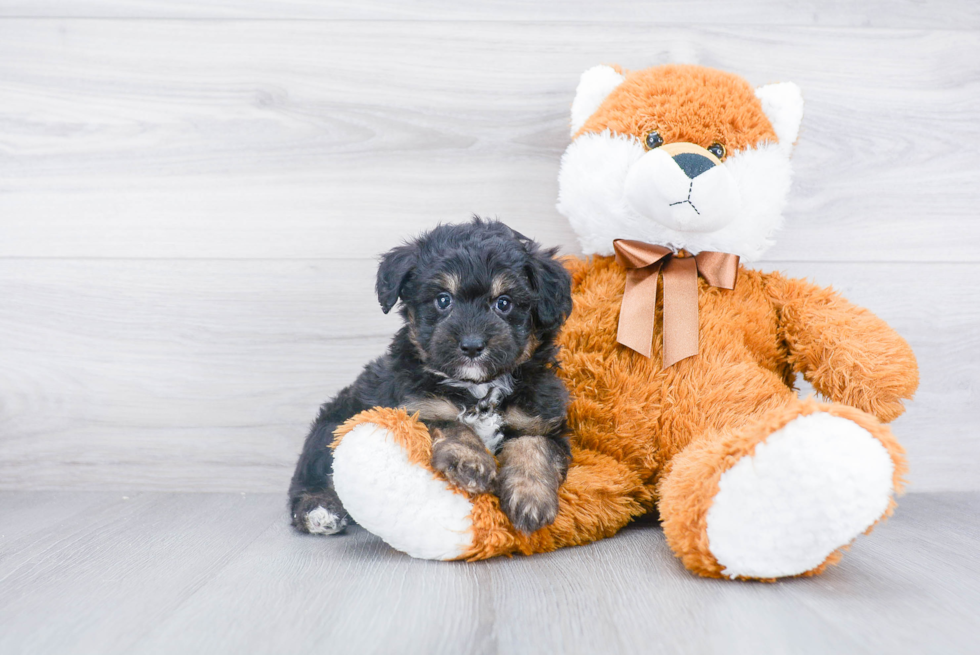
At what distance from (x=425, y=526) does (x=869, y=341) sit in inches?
45.4

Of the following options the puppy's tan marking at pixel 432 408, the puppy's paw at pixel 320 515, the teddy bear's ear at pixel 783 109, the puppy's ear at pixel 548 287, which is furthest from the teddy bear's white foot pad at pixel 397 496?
the teddy bear's ear at pixel 783 109

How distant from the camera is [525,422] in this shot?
1.62 meters

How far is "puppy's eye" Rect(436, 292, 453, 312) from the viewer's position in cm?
159

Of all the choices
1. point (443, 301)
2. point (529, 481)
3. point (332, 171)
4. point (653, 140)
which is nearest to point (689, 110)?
point (653, 140)

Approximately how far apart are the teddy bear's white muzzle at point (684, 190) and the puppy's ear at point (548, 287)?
0.29m

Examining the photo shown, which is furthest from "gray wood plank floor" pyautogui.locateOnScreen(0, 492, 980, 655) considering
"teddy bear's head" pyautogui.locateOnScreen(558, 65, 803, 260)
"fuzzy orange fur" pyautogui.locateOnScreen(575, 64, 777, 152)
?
"fuzzy orange fur" pyautogui.locateOnScreen(575, 64, 777, 152)

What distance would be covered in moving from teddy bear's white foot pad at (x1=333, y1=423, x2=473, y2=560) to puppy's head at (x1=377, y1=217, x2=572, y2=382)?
0.23 meters

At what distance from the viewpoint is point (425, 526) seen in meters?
1.45

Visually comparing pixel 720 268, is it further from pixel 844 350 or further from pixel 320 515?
pixel 320 515

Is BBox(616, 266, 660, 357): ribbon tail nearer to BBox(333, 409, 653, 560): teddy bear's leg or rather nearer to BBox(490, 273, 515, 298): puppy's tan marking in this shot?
BBox(490, 273, 515, 298): puppy's tan marking

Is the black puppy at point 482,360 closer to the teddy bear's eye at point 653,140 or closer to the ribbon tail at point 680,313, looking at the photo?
the ribbon tail at point 680,313

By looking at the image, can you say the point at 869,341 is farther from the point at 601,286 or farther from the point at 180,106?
the point at 180,106

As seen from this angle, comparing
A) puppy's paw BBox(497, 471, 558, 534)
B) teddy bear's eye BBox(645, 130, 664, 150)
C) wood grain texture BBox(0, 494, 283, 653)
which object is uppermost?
teddy bear's eye BBox(645, 130, 664, 150)

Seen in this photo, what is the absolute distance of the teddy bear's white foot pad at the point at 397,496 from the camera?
4.67 ft
